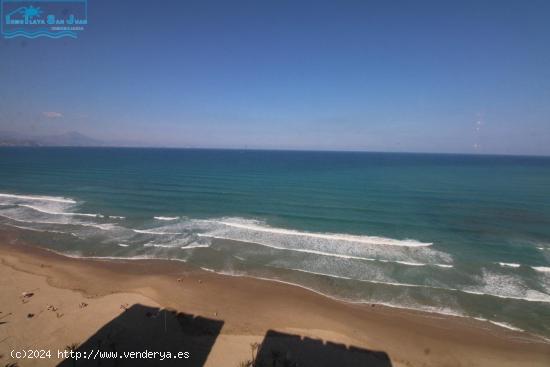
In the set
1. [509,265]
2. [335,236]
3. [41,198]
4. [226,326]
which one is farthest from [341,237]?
[41,198]

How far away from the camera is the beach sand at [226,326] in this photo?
8617mm

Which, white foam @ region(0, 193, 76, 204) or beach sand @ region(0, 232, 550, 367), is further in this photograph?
white foam @ region(0, 193, 76, 204)

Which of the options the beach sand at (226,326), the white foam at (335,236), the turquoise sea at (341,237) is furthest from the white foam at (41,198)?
the white foam at (335,236)

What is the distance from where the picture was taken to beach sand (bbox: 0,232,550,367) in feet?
28.3

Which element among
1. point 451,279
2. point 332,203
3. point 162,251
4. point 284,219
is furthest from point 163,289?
point 332,203

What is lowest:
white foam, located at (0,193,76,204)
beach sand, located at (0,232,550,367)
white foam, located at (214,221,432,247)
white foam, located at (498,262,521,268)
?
beach sand, located at (0,232,550,367)

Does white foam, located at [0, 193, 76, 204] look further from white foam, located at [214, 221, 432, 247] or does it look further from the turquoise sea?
white foam, located at [214, 221, 432, 247]

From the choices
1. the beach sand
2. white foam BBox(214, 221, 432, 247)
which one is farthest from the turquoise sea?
the beach sand

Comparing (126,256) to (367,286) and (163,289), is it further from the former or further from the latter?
(367,286)

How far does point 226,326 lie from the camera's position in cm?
992

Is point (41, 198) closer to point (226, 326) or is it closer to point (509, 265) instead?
point (226, 326)

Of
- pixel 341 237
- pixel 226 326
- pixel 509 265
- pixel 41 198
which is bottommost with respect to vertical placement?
pixel 226 326

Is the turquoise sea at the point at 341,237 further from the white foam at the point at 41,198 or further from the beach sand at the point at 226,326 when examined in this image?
the beach sand at the point at 226,326

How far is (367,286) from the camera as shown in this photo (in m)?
13.3
